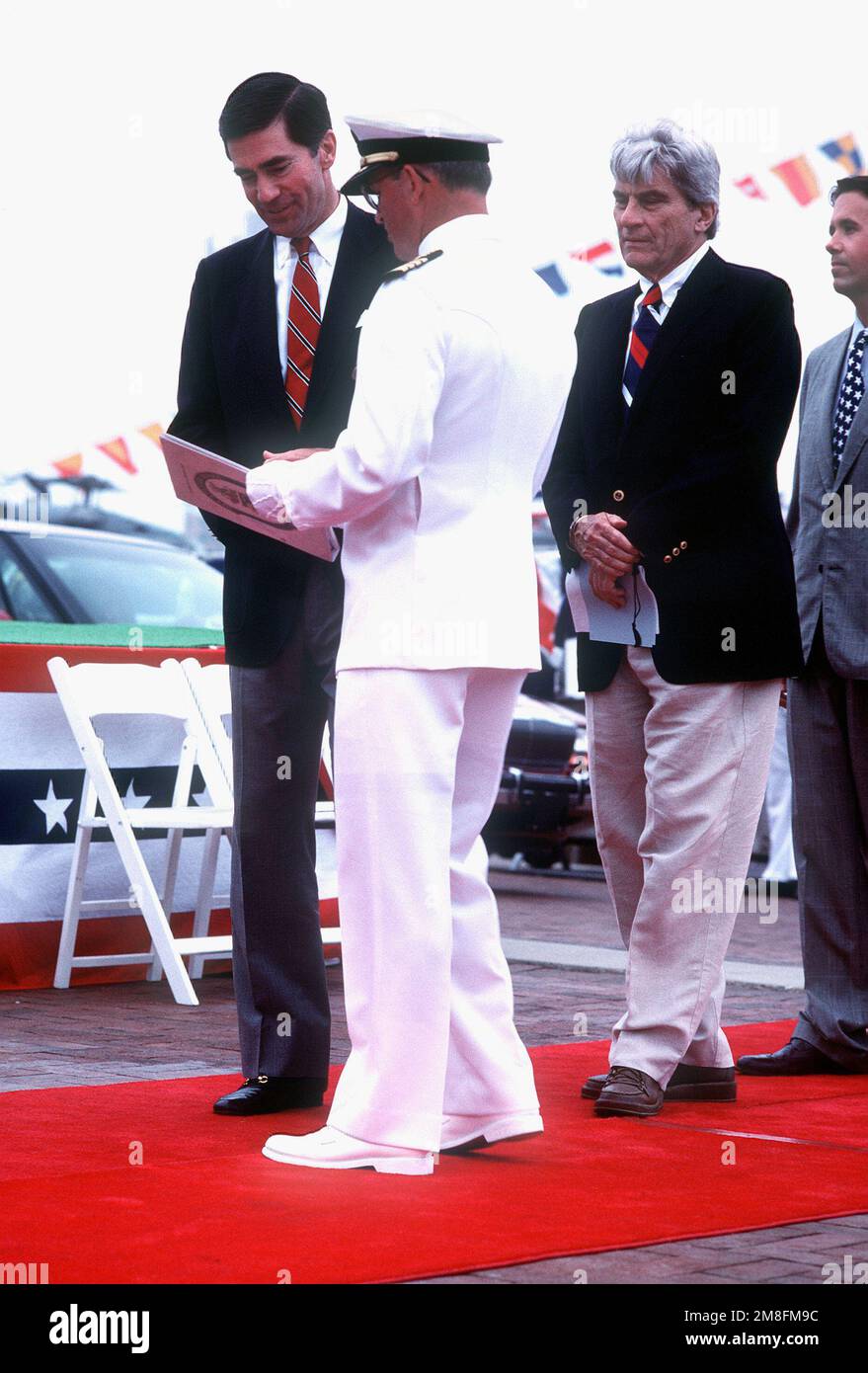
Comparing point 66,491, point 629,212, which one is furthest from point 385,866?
point 66,491

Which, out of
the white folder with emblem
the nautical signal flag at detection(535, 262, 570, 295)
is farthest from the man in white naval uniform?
the nautical signal flag at detection(535, 262, 570, 295)

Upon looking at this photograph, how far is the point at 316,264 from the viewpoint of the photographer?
4.48 m

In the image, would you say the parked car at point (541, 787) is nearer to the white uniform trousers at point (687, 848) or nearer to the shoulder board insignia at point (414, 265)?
the white uniform trousers at point (687, 848)

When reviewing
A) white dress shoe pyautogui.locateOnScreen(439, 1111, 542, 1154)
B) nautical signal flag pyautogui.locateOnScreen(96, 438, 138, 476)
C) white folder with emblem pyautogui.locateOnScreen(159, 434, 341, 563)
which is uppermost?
nautical signal flag pyautogui.locateOnScreen(96, 438, 138, 476)

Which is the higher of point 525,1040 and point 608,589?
point 608,589

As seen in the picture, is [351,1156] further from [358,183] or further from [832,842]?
[832,842]

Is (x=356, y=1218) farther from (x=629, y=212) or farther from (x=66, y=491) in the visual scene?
(x=66, y=491)

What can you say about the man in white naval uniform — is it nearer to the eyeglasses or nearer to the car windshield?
the eyeglasses

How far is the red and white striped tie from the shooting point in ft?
14.6

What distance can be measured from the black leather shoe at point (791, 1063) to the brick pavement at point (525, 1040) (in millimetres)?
648

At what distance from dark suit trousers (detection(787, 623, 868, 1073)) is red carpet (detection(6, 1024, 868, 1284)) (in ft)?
1.67

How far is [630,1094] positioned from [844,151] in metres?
8.66

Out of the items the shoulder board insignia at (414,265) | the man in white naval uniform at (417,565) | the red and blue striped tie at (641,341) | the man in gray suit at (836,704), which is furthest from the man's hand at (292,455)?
the man in gray suit at (836,704)

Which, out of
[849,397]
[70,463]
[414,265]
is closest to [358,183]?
[414,265]
